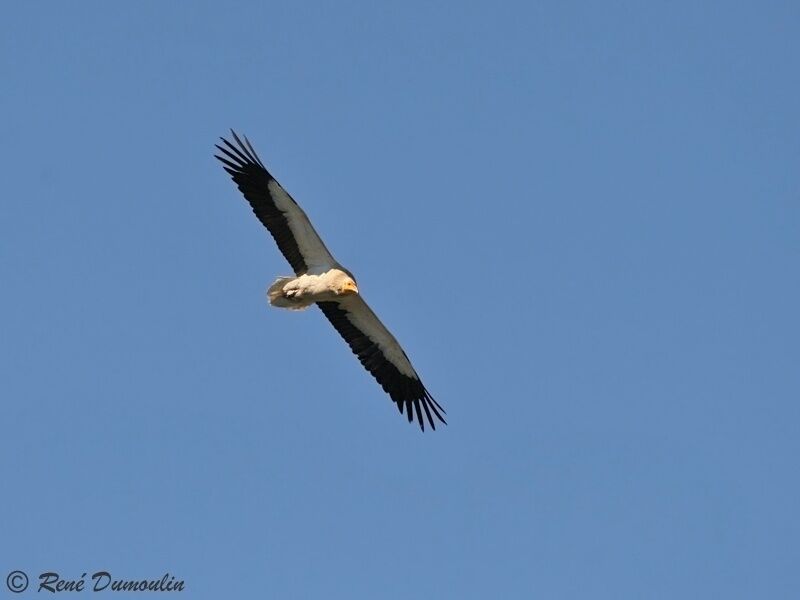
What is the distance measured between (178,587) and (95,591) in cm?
107

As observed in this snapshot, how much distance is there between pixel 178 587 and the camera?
1368cm

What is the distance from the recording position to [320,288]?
15.5 m

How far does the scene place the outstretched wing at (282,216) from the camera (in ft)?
51.2

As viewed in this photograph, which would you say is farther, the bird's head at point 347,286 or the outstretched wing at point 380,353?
the outstretched wing at point 380,353

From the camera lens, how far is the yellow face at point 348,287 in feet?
50.9

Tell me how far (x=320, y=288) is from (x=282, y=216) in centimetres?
122

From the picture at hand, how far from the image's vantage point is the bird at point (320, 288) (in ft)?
51.1

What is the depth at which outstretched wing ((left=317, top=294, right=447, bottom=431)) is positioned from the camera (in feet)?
53.8

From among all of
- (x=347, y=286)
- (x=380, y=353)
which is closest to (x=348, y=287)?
(x=347, y=286)

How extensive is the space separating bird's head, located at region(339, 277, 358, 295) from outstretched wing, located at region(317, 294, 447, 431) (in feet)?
1.63

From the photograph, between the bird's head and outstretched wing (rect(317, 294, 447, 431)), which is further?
outstretched wing (rect(317, 294, 447, 431))

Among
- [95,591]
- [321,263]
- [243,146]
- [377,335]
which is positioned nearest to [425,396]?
[377,335]

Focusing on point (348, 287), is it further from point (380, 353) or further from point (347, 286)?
point (380, 353)

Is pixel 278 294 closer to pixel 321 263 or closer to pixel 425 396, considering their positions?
pixel 321 263
